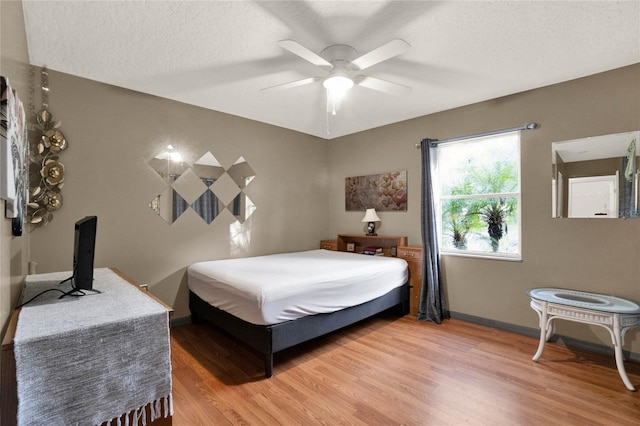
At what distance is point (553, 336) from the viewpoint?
2.80 meters

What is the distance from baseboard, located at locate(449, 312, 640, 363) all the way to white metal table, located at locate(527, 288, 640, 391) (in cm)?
37

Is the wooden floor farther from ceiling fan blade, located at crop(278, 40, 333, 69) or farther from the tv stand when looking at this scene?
ceiling fan blade, located at crop(278, 40, 333, 69)

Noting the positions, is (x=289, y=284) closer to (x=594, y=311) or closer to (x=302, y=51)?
(x=302, y=51)

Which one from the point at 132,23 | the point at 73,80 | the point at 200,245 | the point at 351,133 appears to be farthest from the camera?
the point at 351,133

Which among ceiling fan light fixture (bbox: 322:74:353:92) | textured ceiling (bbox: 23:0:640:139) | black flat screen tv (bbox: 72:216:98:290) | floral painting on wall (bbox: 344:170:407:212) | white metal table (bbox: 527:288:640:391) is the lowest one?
white metal table (bbox: 527:288:640:391)

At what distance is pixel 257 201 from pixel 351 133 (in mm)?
1869

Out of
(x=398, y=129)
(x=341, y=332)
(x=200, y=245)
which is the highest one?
(x=398, y=129)

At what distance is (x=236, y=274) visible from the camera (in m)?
2.64

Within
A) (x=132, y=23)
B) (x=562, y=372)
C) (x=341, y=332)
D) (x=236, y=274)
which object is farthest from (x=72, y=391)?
(x=562, y=372)

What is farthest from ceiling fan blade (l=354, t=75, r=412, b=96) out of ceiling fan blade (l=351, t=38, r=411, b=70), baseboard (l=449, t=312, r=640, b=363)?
baseboard (l=449, t=312, r=640, b=363)

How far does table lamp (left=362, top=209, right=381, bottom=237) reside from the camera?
13.6 ft

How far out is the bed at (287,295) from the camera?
7.20 ft

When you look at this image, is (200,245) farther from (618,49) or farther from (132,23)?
(618,49)

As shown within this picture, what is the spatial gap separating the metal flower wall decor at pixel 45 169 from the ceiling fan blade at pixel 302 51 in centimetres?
223
